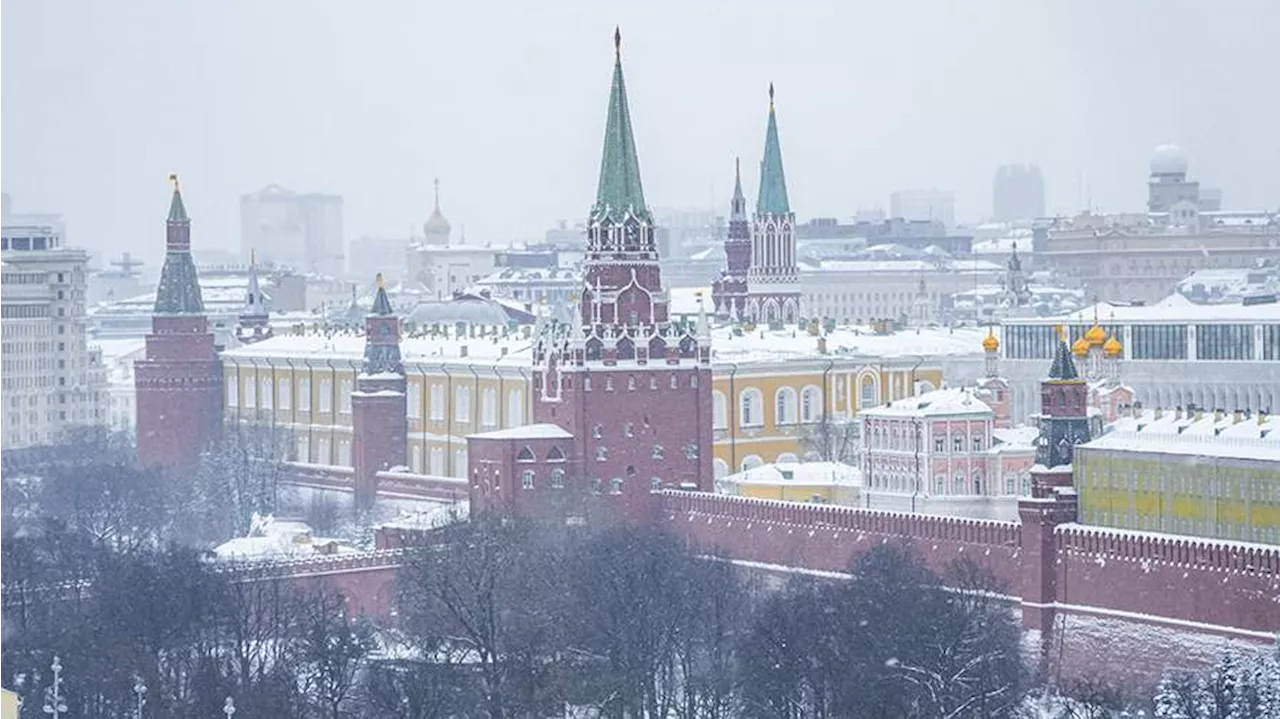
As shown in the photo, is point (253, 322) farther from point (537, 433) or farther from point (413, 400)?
point (537, 433)

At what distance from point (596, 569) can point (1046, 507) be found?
853 cm

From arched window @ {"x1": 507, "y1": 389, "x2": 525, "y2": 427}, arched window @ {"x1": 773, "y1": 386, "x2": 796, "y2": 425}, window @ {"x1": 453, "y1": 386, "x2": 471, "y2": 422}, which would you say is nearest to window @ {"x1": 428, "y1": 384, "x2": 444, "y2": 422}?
window @ {"x1": 453, "y1": 386, "x2": 471, "y2": 422}

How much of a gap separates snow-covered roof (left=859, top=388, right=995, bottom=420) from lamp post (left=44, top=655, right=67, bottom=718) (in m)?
21.5

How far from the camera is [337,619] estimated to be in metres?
67.2

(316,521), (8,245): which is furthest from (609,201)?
(8,245)

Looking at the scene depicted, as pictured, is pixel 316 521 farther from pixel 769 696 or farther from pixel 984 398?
pixel 769 696

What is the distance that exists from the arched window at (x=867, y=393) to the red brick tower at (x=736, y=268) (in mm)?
9718

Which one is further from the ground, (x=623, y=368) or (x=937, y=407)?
(x=623, y=368)

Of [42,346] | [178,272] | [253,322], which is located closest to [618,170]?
[178,272]

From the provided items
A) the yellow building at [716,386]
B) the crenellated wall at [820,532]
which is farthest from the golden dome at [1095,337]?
the crenellated wall at [820,532]

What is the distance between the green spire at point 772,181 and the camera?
99000mm

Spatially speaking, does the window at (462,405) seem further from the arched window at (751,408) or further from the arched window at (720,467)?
the arched window at (720,467)

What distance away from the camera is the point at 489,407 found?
86.4m

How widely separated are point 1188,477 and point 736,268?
133ft
